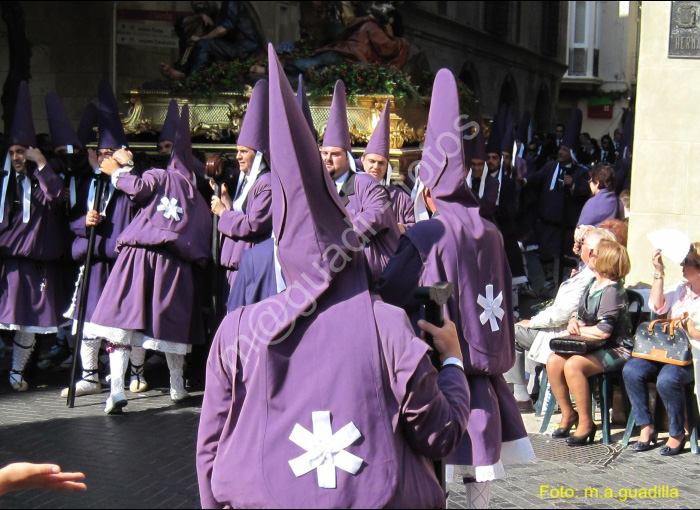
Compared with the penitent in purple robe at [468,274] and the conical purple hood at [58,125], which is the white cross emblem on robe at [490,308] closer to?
the penitent in purple robe at [468,274]

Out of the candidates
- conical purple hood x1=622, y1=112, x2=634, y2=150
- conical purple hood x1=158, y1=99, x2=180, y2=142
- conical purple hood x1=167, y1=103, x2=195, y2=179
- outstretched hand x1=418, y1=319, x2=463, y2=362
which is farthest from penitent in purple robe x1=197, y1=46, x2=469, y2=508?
conical purple hood x1=622, y1=112, x2=634, y2=150

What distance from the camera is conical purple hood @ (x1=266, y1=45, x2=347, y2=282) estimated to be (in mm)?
2979

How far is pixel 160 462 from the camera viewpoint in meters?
6.84

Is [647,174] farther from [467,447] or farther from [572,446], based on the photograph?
[467,447]

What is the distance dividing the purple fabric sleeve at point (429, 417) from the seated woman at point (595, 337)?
458 centimetres

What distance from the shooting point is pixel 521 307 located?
13.3 meters

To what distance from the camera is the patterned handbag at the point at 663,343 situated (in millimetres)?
Result: 7270

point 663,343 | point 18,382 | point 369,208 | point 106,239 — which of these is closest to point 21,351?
point 18,382

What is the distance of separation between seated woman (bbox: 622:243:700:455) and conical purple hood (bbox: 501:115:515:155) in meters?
5.99

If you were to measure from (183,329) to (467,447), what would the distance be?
429 centimetres

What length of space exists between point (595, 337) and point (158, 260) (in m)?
3.36

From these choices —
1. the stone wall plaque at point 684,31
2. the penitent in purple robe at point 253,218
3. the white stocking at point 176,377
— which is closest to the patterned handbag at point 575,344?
the penitent in purple robe at point 253,218

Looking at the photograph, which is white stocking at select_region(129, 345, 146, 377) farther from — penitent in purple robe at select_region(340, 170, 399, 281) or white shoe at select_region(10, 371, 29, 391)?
penitent in purple robe at select_region(340, 170, 399, 281)

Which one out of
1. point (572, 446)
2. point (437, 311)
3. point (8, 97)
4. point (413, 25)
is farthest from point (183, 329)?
point (413, 25)
